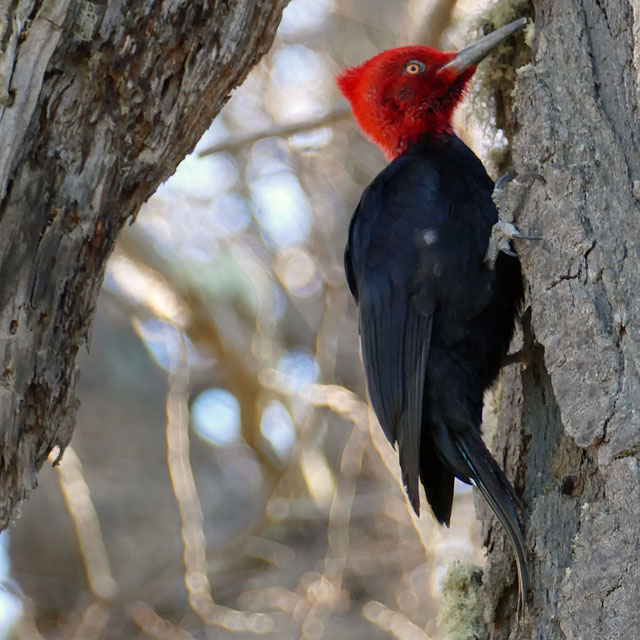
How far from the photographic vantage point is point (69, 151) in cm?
231

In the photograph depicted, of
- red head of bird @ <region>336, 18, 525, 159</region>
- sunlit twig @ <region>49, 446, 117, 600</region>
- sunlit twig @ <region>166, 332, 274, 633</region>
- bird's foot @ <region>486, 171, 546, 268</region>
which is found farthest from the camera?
sunlit twig @ <region>49, 446, 117, 600</region>

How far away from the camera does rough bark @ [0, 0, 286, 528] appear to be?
7.22ft

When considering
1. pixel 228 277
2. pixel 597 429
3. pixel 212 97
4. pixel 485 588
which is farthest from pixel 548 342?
pixel 228 277

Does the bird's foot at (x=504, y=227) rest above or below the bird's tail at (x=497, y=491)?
above

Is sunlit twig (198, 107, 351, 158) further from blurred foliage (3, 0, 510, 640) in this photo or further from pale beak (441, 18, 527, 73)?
pale beak (441, 18, 527, 73)

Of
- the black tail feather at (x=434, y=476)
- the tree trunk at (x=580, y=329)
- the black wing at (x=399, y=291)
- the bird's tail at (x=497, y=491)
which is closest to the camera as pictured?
the tree trunk at (x=580, y=329)

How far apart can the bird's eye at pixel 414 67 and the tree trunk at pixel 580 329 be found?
71 centimetres

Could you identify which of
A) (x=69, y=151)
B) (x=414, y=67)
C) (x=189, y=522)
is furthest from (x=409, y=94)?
(x=189, y=522)

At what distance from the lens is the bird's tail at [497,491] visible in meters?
2.46

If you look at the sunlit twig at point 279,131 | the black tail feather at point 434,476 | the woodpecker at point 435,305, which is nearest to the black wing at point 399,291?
the woodpecker at point 435,305

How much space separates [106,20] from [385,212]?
1.21 m

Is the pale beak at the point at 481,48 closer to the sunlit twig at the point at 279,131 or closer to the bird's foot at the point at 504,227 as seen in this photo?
the bird's foot at the point at 504,227

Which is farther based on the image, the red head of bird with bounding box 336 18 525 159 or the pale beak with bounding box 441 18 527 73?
the red head of bird with bounding box 336 18 525 159

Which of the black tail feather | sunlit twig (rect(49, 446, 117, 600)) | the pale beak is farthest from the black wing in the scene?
sunlit twig (rect(49, 446, 117, 600))
